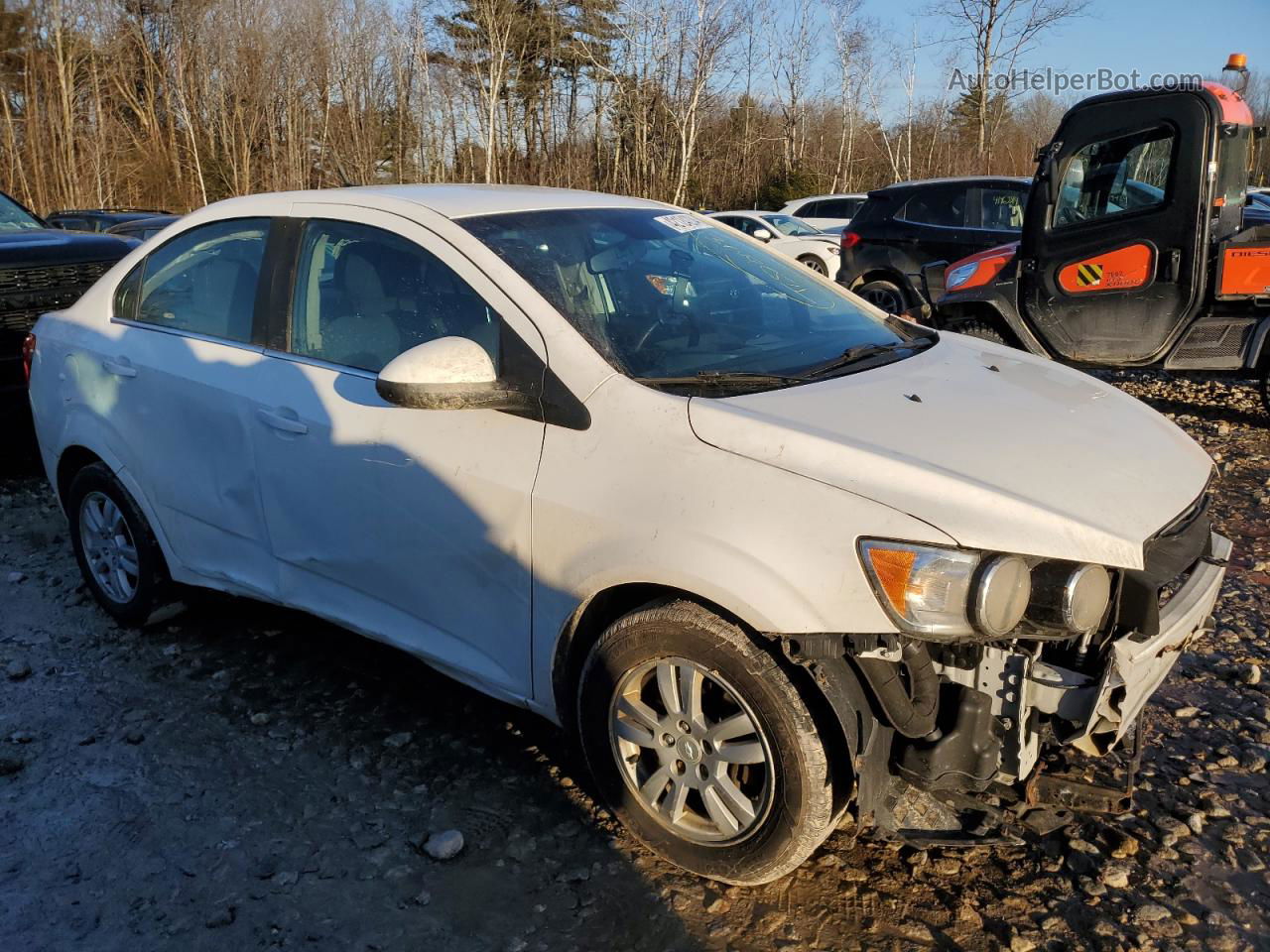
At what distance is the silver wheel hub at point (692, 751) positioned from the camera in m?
2.47

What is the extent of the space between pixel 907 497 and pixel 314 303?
2.07m

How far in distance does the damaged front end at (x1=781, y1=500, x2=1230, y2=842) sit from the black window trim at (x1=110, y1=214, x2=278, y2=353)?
2.16 m

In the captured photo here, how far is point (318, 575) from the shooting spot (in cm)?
335

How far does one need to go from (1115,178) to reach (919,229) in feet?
13.7

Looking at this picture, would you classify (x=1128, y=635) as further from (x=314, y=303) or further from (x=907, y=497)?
(x=314, y=303)

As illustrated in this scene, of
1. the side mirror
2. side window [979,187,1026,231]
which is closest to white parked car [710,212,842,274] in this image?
side window [979,187,1026,231]

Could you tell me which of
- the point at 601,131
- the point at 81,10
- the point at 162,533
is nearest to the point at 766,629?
the point at 162,533

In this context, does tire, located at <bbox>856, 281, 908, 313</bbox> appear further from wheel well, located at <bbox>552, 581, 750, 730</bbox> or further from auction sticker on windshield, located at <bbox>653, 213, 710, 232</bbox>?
wheel well, located at <bbox>552, 581, 750, 730</bbox>

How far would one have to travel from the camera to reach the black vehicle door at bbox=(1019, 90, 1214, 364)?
22.1 ft

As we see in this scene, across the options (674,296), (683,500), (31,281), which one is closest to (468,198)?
(674,296)

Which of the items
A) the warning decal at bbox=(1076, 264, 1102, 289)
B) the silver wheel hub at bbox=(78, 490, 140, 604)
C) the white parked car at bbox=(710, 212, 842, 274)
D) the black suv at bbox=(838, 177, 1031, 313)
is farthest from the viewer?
the white parked car at bbox=(710, 212, 842, 274)

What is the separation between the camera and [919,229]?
36.7ft

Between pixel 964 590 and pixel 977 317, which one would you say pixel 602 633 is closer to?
pixel 964 590

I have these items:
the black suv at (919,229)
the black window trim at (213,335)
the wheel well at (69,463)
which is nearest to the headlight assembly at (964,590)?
the black window trim at (213,335)
